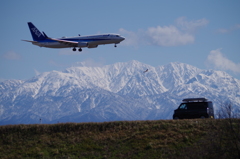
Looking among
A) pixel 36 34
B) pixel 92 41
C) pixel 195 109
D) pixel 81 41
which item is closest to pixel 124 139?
pixel 195 109

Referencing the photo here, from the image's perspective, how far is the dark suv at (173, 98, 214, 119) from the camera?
147ft

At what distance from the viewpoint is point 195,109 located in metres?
45.2

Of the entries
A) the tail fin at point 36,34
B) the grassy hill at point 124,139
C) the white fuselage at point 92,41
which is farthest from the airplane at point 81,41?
the grassy hill at point 124,139

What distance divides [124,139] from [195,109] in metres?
10.7

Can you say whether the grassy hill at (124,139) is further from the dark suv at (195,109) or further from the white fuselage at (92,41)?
the white fuselage at (92,41)

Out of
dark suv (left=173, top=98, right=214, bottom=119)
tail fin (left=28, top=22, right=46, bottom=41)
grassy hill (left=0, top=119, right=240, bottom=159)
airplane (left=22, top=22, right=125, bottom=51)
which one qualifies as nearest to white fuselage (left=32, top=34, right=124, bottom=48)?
airplane (left=22, top=22, right=125, bottom=51)

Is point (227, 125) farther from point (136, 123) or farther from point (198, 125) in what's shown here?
point (136, 123)

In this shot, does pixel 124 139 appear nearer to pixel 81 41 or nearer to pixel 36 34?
pixel 81 41

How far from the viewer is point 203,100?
45.7 meters

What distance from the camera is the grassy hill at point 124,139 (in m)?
32.5

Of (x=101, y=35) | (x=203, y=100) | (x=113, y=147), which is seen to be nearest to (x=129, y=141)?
(x=113, y=147)

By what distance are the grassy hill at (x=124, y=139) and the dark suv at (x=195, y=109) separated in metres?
5.50

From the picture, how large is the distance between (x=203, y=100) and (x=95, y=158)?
605 inches

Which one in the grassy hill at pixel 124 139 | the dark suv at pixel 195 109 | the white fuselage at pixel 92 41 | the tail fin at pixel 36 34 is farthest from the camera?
the tail fin at pixel 36 34
